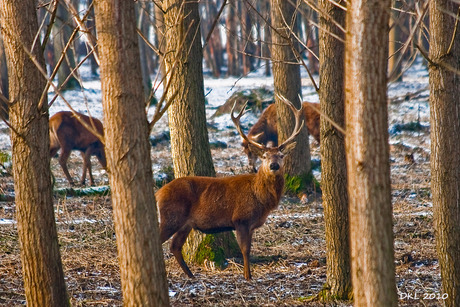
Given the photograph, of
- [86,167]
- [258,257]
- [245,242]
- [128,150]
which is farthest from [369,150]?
[86,167]

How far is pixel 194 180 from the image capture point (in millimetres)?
7949

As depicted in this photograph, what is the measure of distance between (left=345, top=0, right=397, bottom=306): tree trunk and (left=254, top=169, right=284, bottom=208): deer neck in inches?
182

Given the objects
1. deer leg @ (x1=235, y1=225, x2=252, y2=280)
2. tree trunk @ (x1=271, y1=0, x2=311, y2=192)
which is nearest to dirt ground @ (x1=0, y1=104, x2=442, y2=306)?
deer leg @ (x1=235, y1=225, x2=252, y2=280)

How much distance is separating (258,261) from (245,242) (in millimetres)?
501

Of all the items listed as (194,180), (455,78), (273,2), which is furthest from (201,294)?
(273,2)

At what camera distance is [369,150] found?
3.58 meters

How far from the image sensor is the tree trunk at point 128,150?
12.7 feet

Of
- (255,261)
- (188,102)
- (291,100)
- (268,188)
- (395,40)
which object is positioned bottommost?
(255,261)

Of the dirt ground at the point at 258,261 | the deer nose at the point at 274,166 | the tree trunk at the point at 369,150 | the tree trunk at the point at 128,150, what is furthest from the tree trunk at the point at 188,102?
the tree trunk at the point at 369,150

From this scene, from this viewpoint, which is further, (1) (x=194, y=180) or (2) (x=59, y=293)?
(1) (x=194, y=180)

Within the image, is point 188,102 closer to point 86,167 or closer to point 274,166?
point 274,166

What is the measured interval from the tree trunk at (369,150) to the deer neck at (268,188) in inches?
182

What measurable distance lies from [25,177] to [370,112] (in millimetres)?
2673

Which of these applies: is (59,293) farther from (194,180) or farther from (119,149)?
(194,180)
